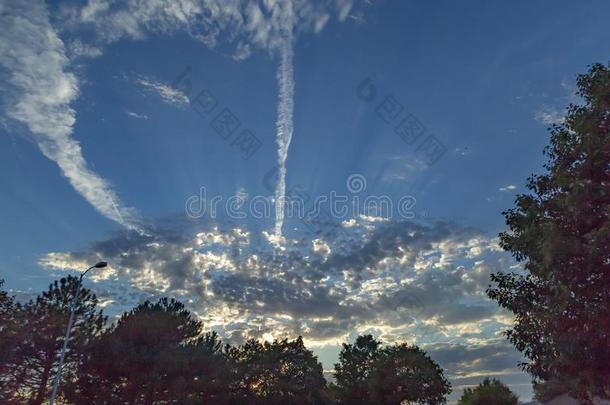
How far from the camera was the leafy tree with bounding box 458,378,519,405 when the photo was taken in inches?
3342

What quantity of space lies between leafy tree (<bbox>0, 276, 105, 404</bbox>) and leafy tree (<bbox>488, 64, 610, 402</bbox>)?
1125 inches

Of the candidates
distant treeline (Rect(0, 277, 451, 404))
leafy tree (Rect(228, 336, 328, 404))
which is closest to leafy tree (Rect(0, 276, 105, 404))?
distant treeline (Rect(0, 277, 451, 404))

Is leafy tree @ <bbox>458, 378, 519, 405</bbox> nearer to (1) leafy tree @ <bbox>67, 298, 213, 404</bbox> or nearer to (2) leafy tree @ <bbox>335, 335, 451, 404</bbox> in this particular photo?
(2) leafy tree @ <bbox>335, 335, 451, 404</bbox>

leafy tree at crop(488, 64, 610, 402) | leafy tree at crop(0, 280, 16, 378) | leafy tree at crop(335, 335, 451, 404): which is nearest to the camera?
leafy tree at crop(488, 64, 610, 402)

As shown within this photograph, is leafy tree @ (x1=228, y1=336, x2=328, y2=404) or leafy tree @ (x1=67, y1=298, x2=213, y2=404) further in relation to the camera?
leafy tree @ (x1=228, y1=336, x2=328, y2=404)

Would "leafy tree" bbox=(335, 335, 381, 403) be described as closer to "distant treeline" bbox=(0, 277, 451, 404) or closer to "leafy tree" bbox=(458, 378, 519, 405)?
"distant treeline" bbox=(0, 277, 451, 404)

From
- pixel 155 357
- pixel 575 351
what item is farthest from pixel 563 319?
pixel 155 357

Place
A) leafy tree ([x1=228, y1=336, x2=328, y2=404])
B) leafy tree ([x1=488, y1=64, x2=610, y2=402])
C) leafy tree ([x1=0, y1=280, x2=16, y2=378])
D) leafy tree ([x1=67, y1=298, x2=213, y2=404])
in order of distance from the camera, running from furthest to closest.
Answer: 1. leafy tree ([x1=228, y1=336, x2=328, y2=404])
2. leafy tree ([x1=67, y1=298, x2=213, y2=404])
3. leafy tree ([x1=0, y1=280, x2=16, y2=378])
4. leafy tree ([x1=488, y1=64, x2=610, y2=402])

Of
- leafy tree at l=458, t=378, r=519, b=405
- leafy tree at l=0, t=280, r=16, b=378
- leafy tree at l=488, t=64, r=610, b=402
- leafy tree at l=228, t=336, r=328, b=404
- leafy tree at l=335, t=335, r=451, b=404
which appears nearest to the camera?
leafy tree at l=488, t=64, r=610, b=402

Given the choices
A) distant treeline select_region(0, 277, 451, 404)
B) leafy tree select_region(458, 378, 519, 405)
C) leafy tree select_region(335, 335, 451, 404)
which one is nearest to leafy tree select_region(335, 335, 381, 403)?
leafy tree select_region(335, 335, 451, 404)

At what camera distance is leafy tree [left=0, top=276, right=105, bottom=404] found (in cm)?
3029

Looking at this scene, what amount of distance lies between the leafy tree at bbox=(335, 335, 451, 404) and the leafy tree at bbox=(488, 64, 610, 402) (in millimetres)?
50545

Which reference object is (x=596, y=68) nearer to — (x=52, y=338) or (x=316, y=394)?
(x=52, y=338)

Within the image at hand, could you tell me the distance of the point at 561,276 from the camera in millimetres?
12055
